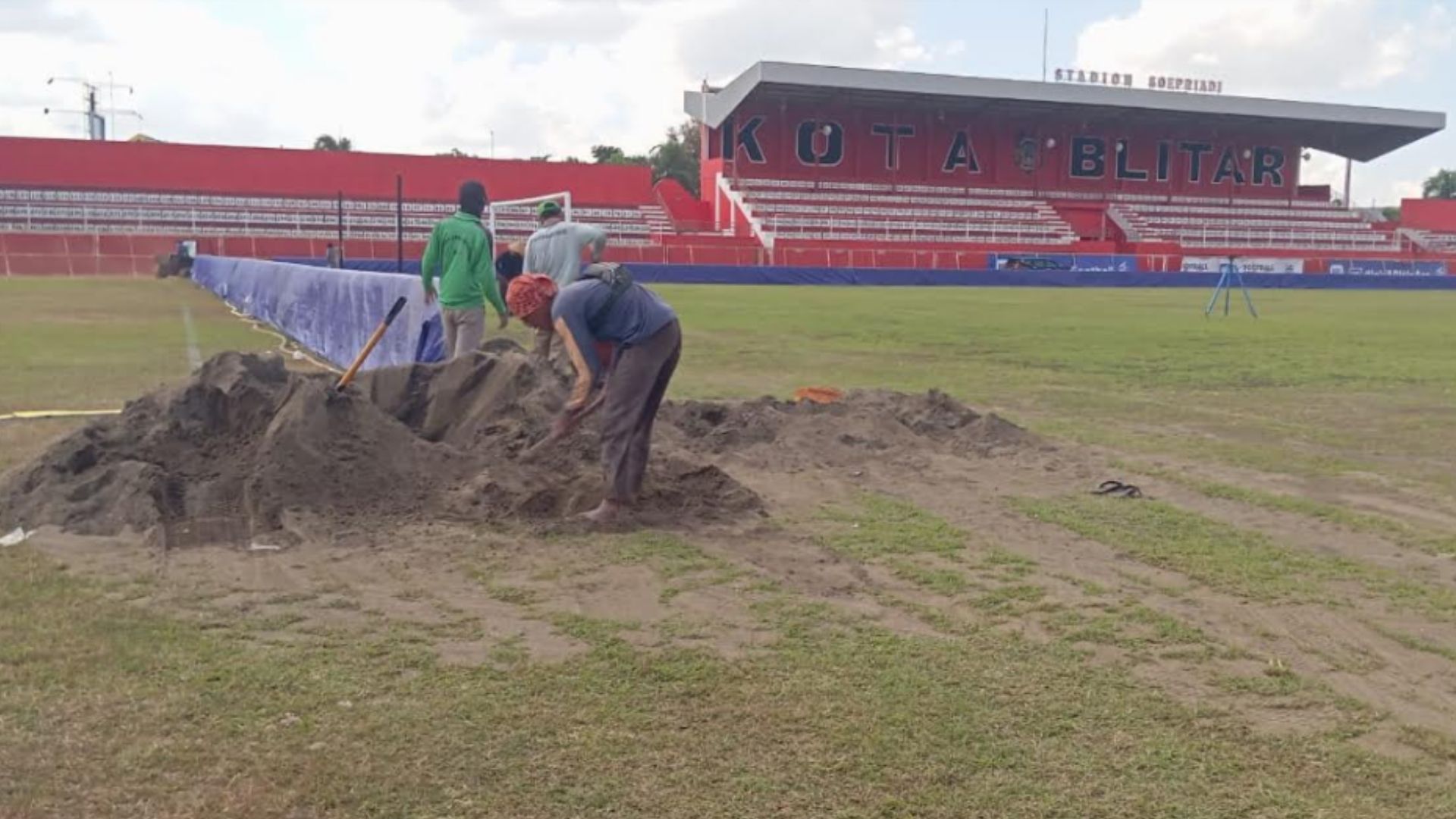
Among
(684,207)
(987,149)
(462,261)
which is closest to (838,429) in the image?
(462,261)

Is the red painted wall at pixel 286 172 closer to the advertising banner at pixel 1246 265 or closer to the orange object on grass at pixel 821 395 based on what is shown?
the advertising banner at pixel 1246 265

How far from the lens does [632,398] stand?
5.89m

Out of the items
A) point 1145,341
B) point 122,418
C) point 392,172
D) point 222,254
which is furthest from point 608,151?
point 122,418

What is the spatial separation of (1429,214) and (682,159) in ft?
172

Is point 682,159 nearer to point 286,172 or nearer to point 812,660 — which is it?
point 286,172

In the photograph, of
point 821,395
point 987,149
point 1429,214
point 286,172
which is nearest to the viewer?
point 821,395

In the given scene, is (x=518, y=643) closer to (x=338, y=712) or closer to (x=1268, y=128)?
(x=338, y=712)

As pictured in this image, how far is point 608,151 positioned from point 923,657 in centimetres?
10108

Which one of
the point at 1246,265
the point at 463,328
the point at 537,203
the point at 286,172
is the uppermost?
the point at 286,172

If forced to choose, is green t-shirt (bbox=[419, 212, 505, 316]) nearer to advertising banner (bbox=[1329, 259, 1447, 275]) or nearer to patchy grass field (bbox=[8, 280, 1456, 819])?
patchy grass field (bbox=[8, 280, 1456, 819])

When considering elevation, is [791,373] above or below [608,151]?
below

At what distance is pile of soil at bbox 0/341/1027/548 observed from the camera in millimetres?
5902

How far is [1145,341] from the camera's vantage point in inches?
749

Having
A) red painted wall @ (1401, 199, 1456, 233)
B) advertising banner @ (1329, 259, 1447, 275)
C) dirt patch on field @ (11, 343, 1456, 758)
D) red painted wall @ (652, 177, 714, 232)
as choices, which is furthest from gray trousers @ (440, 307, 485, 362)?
red painted wall @ (1401, 199, 1456, 233)
